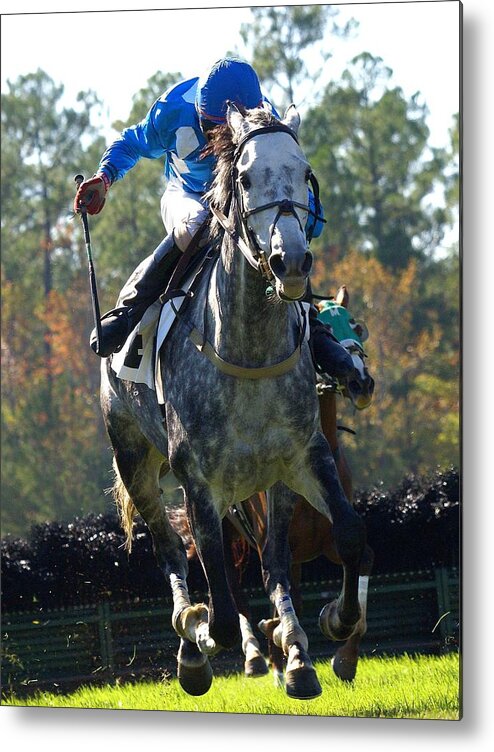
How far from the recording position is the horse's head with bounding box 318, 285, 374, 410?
518cm

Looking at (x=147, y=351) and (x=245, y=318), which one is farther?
(x=147, y=351)

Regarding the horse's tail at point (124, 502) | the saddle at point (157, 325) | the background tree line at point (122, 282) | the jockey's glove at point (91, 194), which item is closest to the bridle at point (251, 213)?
the saddle at point (157, 325)

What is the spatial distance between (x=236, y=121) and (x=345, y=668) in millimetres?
2688

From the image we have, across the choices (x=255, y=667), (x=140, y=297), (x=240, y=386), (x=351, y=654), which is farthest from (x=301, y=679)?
(x=140, y=297)

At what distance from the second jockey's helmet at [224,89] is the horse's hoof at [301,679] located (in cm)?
189

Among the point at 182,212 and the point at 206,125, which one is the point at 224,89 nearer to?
the point at 206,125

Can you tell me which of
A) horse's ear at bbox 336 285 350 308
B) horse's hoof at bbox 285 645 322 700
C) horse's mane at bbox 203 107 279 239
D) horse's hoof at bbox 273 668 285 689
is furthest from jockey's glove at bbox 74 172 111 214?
horse's hoof at bbox 273 668 285 689

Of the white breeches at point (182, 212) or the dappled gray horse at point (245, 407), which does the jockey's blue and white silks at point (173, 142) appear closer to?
the white breeches at point (182, 212)

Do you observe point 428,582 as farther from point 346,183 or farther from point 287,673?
point 346,183

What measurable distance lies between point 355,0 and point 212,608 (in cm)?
249

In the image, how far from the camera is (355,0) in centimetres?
570

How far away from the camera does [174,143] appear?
214 inches

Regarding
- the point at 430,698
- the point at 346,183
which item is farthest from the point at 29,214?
the point at 430,698

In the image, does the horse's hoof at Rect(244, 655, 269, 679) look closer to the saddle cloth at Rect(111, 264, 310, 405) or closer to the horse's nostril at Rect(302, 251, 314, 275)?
the saddle cloth at Rect(111, 264, 310, 405)
